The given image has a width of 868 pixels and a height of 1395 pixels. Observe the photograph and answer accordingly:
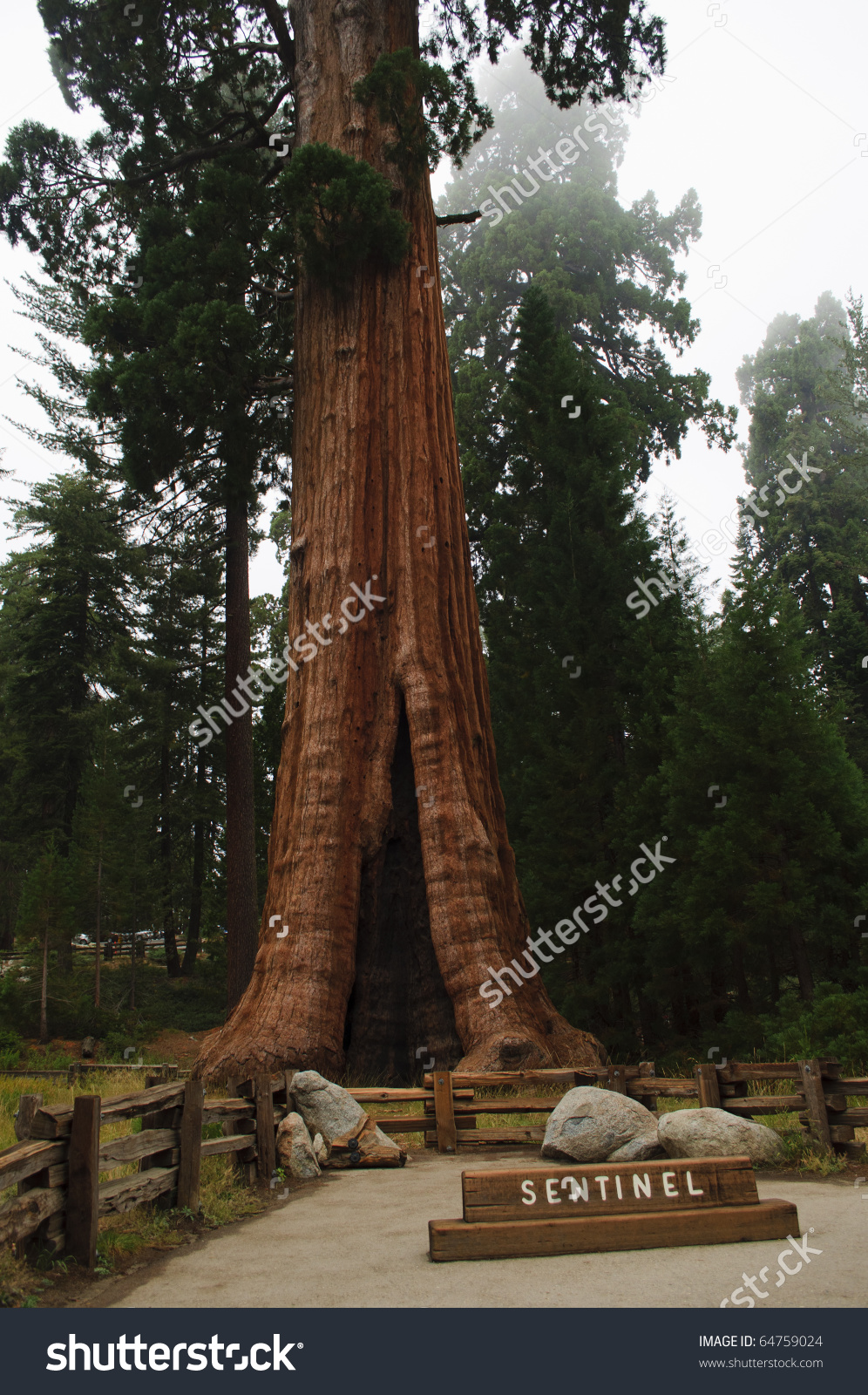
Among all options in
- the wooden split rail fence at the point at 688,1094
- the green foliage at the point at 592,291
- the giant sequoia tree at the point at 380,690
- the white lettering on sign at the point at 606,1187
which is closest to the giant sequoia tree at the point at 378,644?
the giant sequoia tree at the point at 380,690

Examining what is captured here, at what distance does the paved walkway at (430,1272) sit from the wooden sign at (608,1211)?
2.7 inches

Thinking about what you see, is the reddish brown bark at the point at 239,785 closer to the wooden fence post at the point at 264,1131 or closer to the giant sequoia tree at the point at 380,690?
the giant sequoia tree at the point at 380,690

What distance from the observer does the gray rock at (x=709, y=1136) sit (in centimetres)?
538

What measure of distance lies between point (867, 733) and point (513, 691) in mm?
→ 9923

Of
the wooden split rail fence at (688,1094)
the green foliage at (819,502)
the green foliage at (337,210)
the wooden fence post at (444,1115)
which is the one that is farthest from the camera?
the green foliage at (819,502)

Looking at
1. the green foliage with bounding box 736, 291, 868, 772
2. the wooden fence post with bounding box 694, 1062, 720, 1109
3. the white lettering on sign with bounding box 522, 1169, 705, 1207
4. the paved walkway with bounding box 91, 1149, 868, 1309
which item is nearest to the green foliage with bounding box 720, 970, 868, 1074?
the wooden fence post with bounding box 694, 1062, 720, 1109

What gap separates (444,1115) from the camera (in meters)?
7.02

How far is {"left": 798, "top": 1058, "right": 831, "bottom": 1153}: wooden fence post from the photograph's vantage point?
5867 millimetres

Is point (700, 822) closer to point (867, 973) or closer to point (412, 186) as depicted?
point (867, 973)

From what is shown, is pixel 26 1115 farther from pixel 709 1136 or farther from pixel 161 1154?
pixel 709 1136

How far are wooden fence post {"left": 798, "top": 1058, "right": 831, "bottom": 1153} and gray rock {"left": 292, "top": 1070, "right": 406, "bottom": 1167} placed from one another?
9.22 ft

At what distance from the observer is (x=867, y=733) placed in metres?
21.8

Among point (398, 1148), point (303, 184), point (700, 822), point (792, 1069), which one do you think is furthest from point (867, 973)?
point (303, 184)

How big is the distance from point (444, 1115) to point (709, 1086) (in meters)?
2.00
